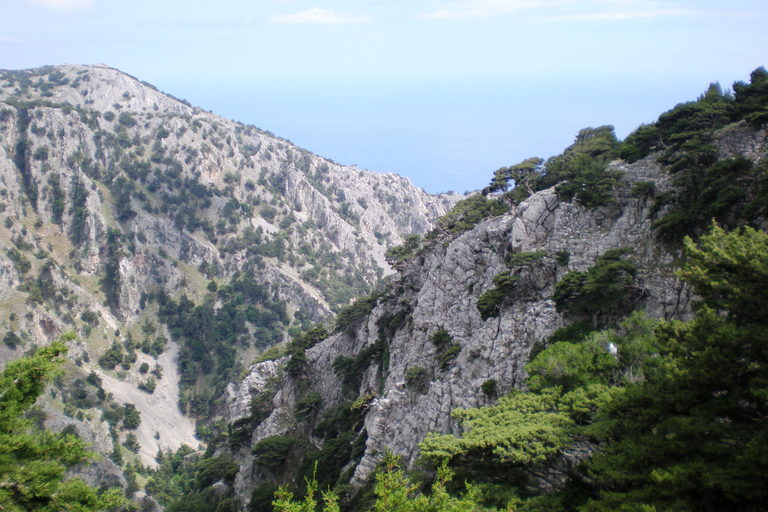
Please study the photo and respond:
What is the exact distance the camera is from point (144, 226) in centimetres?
10569

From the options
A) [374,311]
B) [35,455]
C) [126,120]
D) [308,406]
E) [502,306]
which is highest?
[126,120]

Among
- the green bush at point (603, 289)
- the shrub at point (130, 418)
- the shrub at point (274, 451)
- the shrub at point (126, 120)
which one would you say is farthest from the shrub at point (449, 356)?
the shrub at point (126, 120)

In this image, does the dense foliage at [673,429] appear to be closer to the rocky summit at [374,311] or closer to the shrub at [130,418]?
the rocky summit at [374,311]

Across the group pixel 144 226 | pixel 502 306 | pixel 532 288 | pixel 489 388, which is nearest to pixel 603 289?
pixel 532 288

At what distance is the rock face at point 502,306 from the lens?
23.4 meters

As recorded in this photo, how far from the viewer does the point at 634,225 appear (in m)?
24.9

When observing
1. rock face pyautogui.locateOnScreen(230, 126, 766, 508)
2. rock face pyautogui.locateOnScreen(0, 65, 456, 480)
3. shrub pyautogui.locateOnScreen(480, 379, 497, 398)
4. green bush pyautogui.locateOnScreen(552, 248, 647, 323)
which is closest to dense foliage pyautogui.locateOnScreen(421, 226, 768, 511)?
green bush pyautogui.locateOnScreen(552, 248, 647, 323)

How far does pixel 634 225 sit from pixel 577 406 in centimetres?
1318

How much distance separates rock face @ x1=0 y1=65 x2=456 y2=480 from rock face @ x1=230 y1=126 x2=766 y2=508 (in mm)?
59251

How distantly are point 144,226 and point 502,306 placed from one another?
99115 mm

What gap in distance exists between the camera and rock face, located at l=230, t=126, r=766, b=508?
2341 centimetres

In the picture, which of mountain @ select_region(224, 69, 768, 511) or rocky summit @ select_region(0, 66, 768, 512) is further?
mountain @ select_region(224, 69, 768, 511)

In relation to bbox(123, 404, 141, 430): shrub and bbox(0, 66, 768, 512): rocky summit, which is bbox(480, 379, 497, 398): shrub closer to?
bbox(0, 66, 768, 512): rocky summit

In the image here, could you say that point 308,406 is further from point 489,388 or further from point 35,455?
point 35,455
